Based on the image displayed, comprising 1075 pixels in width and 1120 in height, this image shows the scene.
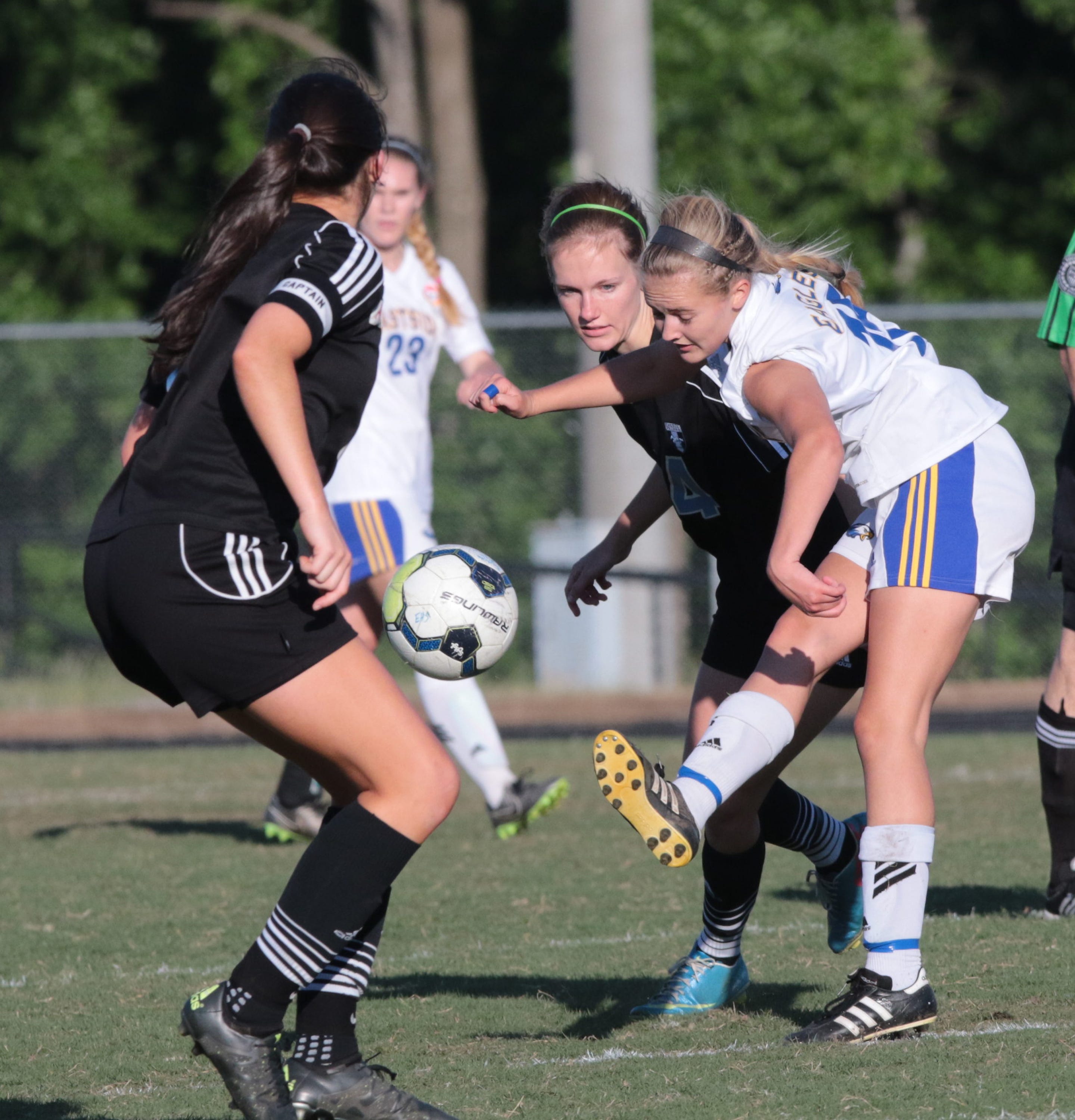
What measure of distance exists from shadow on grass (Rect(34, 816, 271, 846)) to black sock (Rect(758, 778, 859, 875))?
315 cm

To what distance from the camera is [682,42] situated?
17.9m

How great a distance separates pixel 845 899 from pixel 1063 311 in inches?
77.0

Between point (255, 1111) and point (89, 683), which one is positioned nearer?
point (255, 1111)

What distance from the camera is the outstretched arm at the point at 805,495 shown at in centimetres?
354

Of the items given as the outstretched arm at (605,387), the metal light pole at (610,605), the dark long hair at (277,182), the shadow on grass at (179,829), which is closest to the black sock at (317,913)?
the dark long hair at (277,182)

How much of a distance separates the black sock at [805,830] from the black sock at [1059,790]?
3.28ft

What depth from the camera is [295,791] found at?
6820mm

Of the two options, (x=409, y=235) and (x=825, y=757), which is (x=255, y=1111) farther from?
(x=825, y=757)

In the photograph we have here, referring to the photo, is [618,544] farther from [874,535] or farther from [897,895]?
[897,895]

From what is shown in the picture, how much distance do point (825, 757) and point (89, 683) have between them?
20.7ft

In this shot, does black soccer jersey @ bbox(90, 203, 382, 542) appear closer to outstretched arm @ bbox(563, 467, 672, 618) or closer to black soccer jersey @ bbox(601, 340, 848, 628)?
black soccer jersey @ bbox(601, 340, 848, 628)

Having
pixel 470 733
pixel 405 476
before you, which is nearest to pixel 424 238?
pixel 405 476

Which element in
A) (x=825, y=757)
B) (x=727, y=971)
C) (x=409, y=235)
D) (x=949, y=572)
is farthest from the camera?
(x=825, y=757)

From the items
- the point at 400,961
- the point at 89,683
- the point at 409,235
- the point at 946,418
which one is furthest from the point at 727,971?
the point at 89,683
